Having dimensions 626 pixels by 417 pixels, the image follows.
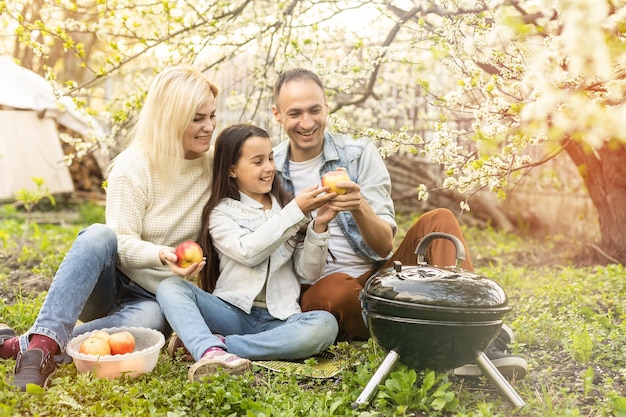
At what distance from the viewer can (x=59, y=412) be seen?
2588 millimetres

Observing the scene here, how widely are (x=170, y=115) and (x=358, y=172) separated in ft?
3.32

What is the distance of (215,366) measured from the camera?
2838mm

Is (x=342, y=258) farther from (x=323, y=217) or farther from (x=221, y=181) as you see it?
(x=221, y=181)

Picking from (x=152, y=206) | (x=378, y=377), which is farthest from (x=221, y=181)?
(x=378, y=377)

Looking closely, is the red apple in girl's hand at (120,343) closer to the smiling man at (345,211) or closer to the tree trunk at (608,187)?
the smiling man at (345,211)

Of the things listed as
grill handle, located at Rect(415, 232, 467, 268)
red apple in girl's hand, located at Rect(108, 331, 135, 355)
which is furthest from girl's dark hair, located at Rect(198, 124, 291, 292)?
grill handle, located at Rect(415, 232, 467, 268)

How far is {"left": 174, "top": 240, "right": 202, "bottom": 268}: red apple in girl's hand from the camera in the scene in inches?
120

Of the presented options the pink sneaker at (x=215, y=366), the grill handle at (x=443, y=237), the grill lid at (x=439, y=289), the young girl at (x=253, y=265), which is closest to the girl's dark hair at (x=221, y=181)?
the young girl at (x=253, y=265)

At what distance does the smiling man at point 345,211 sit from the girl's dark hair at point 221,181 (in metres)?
0.24

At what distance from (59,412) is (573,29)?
2.15 meters

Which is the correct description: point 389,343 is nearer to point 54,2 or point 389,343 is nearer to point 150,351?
point 150,351

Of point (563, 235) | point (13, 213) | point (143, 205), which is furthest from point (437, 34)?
point (13, 213)

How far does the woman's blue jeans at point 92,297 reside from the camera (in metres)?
2.95

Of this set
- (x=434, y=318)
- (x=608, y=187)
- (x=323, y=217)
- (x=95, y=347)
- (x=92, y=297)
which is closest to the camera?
(x=434, y=318)
